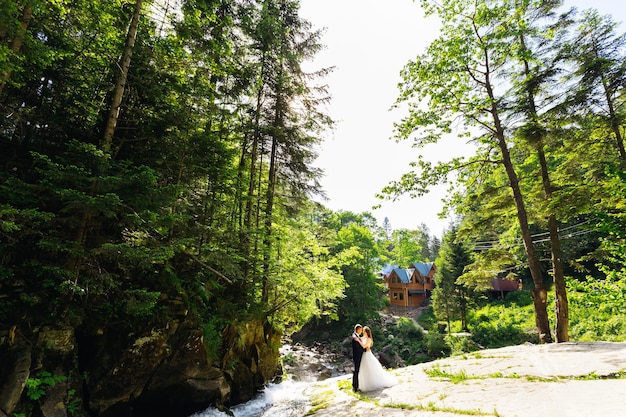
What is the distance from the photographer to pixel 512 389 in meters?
4.49

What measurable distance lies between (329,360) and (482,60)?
22.7m

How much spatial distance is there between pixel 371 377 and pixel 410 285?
39.9 m

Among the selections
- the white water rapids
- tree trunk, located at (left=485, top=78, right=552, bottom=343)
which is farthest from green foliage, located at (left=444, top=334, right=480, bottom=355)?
the white water rapids

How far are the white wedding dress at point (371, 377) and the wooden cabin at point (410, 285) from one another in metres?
38.9

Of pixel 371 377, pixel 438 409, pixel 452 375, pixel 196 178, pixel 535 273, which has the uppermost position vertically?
pixel 196 178

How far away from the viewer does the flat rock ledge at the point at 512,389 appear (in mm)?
3475

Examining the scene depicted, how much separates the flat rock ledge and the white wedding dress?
0.32 meters

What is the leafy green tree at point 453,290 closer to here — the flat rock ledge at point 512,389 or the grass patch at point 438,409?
the flat rock ledge at point 512,389

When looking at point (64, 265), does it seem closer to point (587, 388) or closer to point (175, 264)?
point (175, 264)

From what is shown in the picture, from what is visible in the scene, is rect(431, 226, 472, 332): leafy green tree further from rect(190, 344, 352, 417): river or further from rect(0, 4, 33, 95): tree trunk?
rect(0, 4, 33, 95): tree trunk

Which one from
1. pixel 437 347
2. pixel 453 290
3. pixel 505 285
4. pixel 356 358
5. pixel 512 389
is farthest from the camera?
pixel 505 285

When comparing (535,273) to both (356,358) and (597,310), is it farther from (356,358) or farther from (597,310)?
(356,358)

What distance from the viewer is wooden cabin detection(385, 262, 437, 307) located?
43250mm

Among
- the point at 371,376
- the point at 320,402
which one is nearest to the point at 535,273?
the point at 371,376
